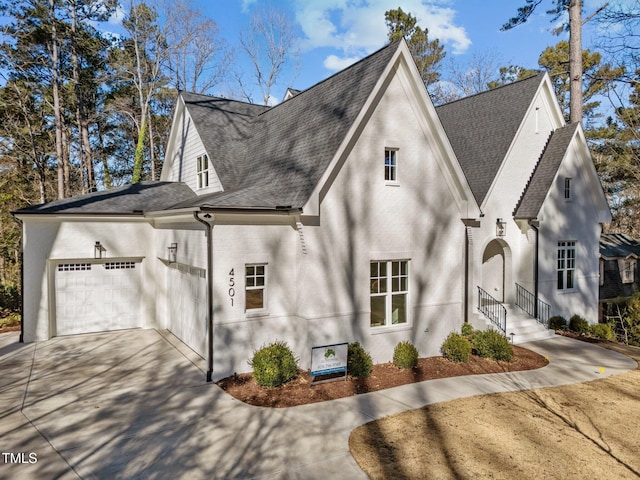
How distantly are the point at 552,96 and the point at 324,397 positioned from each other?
1589cm

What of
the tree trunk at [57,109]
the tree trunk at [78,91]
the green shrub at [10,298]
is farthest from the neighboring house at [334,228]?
the tree trunk at [78,91]

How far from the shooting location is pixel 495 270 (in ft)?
57.7

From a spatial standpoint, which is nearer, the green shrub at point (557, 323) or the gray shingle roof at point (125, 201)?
the gray shingle roof at point (125, 201)

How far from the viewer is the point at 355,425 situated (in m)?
8.08

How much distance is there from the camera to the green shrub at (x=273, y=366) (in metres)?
9.70

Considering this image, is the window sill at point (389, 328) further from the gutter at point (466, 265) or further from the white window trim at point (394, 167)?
the white window trim at point (394, 167)

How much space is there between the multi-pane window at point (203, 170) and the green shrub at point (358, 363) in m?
8.88

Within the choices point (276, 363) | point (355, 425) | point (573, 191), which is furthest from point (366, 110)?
point (573, 191)

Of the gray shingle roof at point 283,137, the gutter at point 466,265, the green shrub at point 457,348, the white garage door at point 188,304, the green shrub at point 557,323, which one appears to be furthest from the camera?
the green shrub at point 557,323

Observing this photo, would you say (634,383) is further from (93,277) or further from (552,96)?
(93,277)

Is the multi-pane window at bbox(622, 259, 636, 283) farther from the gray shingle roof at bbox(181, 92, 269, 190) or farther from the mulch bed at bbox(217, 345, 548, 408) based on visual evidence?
the gray shingle roof at bbox(181, 92, 269, 190)

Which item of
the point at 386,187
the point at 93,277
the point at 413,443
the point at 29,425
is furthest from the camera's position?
the point at 93,277

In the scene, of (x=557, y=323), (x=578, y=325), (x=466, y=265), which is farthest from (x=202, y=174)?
(x=578, y=325)

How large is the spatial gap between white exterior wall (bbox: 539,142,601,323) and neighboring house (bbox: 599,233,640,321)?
657 cm
